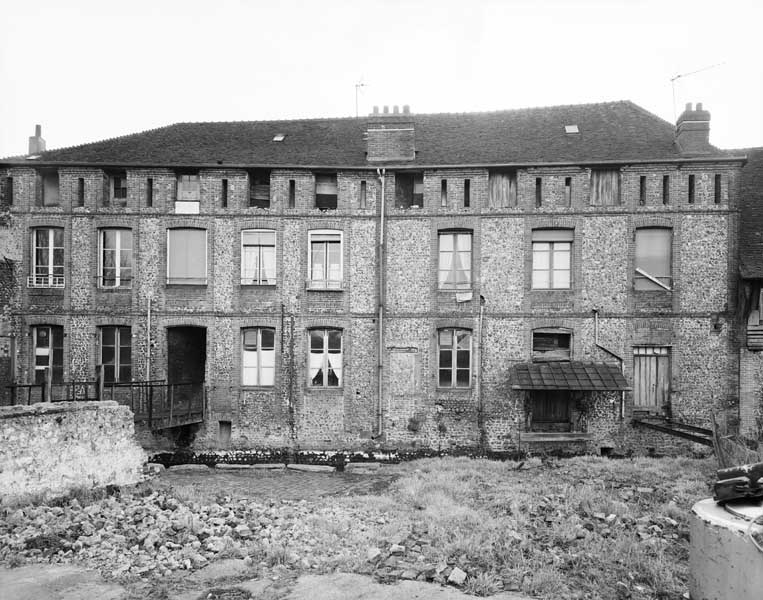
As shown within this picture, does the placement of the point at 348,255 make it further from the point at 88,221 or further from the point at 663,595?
the point at 663,595

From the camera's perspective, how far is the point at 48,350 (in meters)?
15.3

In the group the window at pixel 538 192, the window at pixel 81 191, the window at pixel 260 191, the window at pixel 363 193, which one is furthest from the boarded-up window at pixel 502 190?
the window at pixel 81 191

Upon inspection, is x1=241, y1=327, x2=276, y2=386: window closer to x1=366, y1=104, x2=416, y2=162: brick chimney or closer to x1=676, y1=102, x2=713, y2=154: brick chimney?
x1=366, y1=104, x2=416, y2=162: brick chimney

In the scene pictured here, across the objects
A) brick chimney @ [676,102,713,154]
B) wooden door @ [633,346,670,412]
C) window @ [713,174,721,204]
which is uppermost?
brick chimney @ [676,102,713,154]

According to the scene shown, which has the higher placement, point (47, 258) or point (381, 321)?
point (47, 258)

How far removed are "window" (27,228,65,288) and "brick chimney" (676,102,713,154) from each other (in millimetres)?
18788

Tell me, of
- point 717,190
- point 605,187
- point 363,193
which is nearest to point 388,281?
point 363,193

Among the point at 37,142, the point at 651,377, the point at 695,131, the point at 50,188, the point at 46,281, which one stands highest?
the point at 37,142

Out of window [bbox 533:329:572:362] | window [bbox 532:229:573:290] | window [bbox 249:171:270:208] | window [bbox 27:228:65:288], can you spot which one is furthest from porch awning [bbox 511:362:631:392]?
window [bbox 27:228:65:288]

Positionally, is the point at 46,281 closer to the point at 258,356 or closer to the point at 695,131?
the point at 258,356

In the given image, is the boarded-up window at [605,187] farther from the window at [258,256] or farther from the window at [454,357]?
the window at [258,256]

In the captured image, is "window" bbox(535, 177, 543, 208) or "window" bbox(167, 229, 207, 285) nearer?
"window" bbox(535, 177, 543, 208)

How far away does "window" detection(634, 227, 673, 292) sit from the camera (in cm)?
1456

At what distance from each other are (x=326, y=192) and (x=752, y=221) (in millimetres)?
12703
